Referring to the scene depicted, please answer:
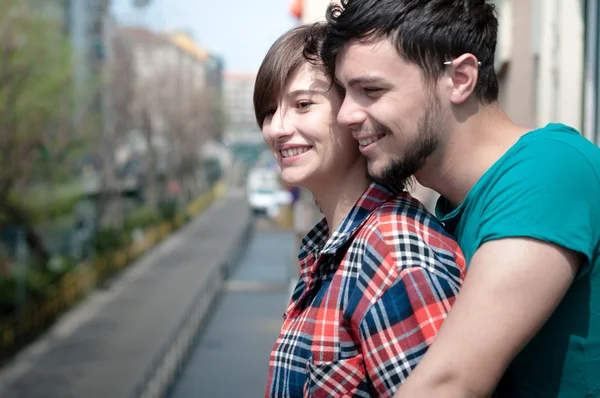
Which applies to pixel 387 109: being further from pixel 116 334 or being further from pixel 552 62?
pixel 116 334

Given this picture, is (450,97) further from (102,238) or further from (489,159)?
(102,238)

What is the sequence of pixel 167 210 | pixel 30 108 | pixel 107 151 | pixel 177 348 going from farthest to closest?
pixel 167 210 < pixel 107 151 < pixel 30 108 < pixel 177 348

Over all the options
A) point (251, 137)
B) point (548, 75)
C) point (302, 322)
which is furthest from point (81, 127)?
point (251, 137)

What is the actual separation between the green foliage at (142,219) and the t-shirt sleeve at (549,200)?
110 feet

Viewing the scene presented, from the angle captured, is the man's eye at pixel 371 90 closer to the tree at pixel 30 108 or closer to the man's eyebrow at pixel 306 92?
the man's eyebrow at pixel 306 92

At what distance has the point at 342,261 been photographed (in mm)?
1782

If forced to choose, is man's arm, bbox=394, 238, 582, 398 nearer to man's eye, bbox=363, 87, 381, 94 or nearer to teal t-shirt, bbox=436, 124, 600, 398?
teal t-shirt, bbox=436, 124, 600, 398

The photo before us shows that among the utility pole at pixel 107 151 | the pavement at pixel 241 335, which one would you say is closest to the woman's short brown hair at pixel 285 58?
the pavement at pixel 241 335

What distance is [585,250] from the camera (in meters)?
1.47

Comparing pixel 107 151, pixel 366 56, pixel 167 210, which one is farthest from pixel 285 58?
pixel 167 210

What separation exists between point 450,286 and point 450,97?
0.37 metres

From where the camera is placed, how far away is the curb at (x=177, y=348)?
1261cm

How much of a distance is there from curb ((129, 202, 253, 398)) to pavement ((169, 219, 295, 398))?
19 cm

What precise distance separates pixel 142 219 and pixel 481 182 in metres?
35.5
